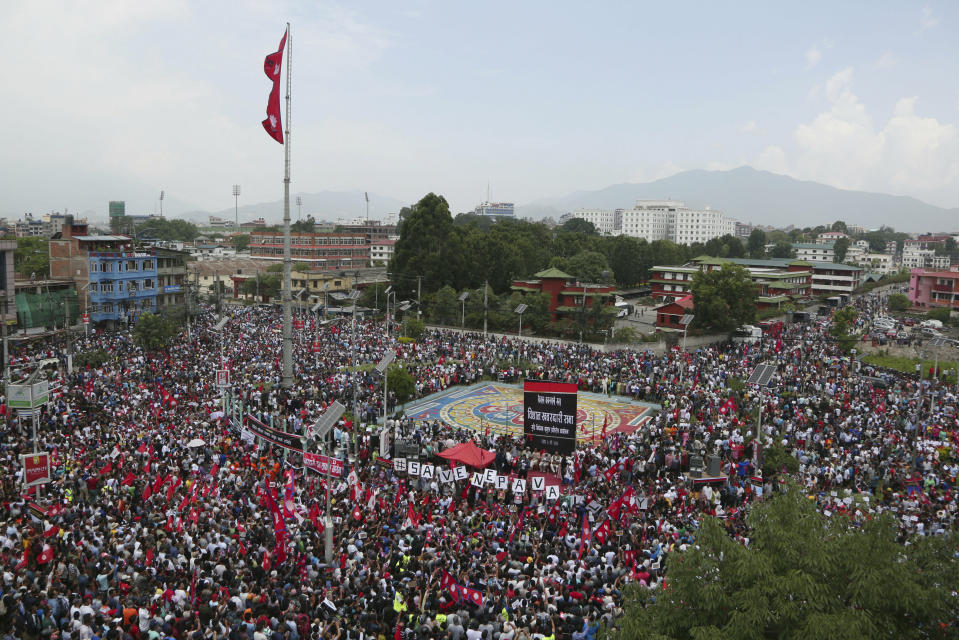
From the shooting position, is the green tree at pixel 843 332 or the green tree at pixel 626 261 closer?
the green tree at pixel 843 332

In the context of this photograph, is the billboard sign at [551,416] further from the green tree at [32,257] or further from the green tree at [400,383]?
the green tree at [32,257]

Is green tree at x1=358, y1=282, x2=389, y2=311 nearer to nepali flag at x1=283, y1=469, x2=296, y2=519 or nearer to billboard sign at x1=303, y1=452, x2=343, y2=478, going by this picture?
nepali flag at x1=283, y1=469, x2=296, y2=519

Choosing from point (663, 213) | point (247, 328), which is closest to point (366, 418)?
point (247, 328)

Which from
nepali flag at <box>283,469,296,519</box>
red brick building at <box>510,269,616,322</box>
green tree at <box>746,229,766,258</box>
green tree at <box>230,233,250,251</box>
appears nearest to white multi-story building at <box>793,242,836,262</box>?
green tree at <box>746,229,766,258</box>

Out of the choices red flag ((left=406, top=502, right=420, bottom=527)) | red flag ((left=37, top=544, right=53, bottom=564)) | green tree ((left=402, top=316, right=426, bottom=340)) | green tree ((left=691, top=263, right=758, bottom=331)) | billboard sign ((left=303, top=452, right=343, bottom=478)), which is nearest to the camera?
red flag ((left=37, top=544, right=53, bottom=564))

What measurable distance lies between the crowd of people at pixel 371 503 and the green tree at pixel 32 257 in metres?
33.5

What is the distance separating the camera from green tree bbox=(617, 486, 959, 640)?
7781 mm

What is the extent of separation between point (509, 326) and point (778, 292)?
114 feet

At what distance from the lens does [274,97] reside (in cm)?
3028

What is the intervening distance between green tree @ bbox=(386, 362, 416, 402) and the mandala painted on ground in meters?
0.87

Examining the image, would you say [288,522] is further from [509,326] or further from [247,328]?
[509,326]

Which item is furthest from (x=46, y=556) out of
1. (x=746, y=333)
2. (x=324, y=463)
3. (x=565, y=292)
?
(x=746, y=333)

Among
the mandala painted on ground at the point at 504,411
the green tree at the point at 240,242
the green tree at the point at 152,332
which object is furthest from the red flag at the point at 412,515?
the green tree at the point at 240,242

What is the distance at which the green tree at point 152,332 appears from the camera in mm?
38344
